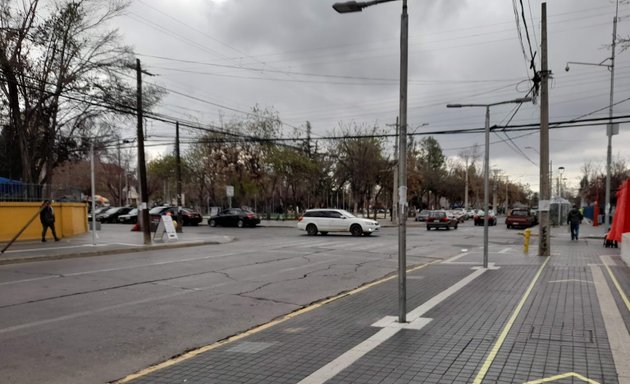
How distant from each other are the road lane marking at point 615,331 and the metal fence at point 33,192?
21.0 metres

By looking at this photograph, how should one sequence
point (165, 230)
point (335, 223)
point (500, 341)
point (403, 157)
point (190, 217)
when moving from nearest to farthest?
point (500, 341) < point (403, 157) < point (165, 230) < point (335, 223) < point (190, 217)

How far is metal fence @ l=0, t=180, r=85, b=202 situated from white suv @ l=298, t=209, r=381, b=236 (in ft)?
40.4

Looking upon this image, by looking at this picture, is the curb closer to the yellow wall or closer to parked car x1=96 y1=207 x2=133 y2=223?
the yellow wall

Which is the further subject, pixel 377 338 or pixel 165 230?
pixel 165 230

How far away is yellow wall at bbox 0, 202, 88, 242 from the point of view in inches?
790

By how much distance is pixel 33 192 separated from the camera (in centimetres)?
2158

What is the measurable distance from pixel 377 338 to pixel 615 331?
3.13 metres

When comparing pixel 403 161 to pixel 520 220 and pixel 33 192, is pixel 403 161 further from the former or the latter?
pixel 520 220

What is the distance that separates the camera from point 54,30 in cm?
2278

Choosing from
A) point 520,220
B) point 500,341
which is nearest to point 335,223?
point 520,220

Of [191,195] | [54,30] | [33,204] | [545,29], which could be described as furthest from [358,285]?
[191,195]

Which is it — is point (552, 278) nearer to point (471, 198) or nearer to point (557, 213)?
point (557, 213)

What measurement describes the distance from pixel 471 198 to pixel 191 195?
61186 millimetres

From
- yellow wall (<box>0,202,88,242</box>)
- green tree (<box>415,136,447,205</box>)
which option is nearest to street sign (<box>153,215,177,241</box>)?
yellow wall (<box>0,202,88,242</box>)
